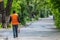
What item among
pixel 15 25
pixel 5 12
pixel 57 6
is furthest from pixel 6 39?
pixel 5 12

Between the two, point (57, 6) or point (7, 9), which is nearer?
point (57, 6)

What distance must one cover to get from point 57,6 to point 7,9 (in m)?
9.34

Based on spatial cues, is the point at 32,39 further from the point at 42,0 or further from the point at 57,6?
the point at 42,0

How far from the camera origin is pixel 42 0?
42.6 metres

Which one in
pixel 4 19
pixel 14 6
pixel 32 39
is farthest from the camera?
pixel 14 6

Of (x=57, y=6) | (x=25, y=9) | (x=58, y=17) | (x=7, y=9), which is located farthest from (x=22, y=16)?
(x=57, y=6)

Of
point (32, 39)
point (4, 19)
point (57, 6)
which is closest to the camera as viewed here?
point (32, 39)

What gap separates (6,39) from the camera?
16.3 meters

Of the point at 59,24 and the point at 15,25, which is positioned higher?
the point at 15,25

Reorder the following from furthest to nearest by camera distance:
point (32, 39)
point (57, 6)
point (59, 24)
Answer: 1. point (59, 24)
2. point (57, 6)
3. point (32, 39)

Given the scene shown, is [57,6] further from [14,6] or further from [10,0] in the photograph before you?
[14,6]

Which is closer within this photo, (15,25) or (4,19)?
(15,25)

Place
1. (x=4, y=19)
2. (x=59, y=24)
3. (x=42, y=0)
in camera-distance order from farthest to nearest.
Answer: (x=42, y=0) < (x=4, y=19) < (x=59, y=24)

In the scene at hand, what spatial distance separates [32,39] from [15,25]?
1.54 metres
